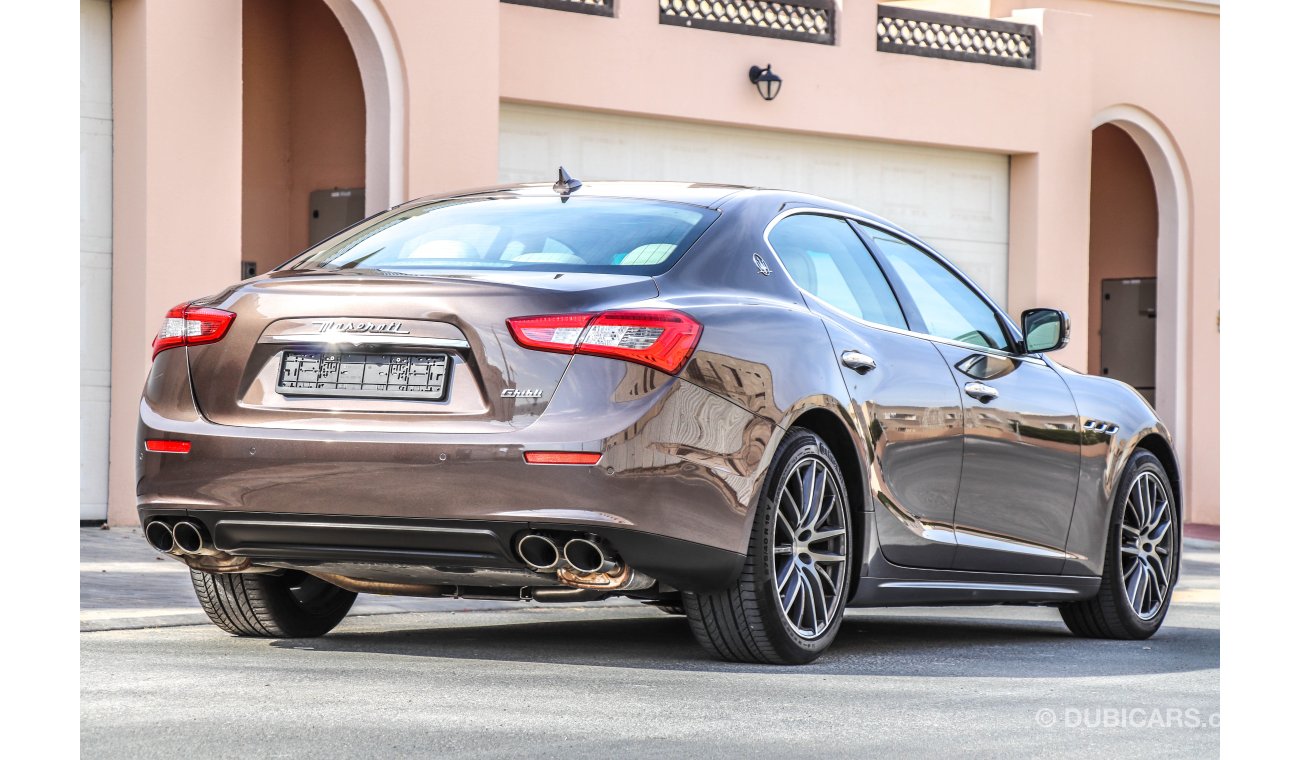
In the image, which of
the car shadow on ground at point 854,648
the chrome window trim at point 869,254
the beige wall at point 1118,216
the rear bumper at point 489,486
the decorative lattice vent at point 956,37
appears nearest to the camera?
the rear bumper at point 489,486

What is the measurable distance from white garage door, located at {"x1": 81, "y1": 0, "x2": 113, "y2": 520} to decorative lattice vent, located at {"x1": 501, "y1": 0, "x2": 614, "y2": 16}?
373cm

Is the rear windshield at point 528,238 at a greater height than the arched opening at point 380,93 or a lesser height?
lesser

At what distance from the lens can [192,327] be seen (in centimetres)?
597

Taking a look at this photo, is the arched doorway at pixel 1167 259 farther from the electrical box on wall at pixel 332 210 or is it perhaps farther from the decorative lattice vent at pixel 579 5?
the electrical box on wall at pixel 332 210

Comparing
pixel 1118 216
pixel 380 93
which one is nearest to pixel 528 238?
pixel 380 93

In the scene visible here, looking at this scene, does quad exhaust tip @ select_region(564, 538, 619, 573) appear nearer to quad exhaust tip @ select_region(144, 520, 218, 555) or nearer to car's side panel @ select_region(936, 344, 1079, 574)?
quad exhaust tip @ select_region(144, 520, 218, 555)

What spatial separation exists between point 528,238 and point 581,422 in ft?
3.11

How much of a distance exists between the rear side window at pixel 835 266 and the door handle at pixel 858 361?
8.2 inches

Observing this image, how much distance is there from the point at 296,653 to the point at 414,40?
914cm

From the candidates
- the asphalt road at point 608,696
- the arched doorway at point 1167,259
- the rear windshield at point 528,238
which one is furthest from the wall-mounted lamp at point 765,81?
the rear windshield at point 528,238

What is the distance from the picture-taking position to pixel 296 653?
632 centimetres

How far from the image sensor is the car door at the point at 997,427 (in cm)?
715

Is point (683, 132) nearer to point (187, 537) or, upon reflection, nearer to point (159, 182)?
point (159, 182)

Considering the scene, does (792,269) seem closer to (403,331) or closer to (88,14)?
(403,331)
